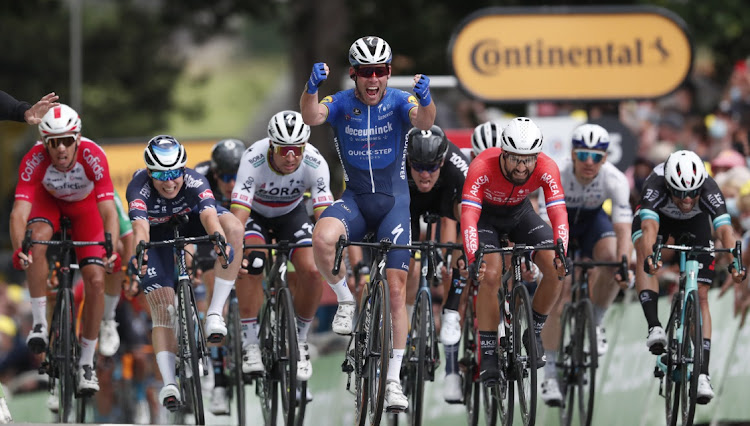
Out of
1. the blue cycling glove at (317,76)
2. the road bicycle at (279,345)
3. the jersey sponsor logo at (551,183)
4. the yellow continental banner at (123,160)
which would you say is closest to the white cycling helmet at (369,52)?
the blue cycling glove at (317,76)

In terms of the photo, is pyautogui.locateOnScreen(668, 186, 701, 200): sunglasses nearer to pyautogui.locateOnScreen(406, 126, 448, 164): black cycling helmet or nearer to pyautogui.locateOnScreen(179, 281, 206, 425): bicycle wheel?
pyautogui.locateOnScreen(406, 126, 448, 164): black cycling helmet

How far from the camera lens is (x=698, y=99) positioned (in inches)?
916

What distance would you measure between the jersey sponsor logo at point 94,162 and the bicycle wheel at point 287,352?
1954 mm

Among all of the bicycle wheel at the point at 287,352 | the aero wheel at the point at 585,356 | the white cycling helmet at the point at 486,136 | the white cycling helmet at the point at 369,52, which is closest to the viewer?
the white cycling helmet at the point at 369,52

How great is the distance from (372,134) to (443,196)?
62.7 inches

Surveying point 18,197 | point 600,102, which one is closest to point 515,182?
point 18,197

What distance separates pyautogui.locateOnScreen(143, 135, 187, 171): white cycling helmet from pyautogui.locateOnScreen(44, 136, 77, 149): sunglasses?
1146mm

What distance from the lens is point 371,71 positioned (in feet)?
37.0

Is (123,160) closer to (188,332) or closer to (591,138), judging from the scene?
(591,138)

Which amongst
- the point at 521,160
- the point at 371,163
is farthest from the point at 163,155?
the point at 521,160

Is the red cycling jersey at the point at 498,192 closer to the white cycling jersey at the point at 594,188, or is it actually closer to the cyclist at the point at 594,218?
the cyclist at the point at 594,218

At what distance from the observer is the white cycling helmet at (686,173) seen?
1205 centimetres

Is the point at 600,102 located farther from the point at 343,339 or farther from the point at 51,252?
the point at 51,252

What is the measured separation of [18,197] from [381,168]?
3343mm
